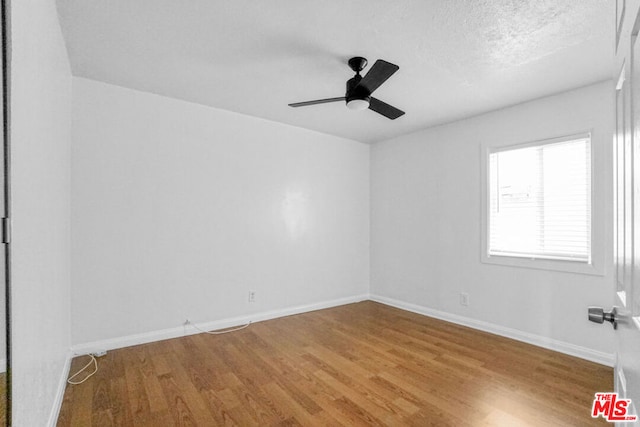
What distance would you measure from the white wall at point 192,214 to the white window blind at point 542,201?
6.55ft

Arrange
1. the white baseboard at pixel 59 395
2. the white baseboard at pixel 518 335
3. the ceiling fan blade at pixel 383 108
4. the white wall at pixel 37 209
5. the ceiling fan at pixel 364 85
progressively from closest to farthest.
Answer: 1. the white wall at pixel 37 209
2. the white baseboard at pixel 59 395
3. the ceiling fan at pixel 364 85
4. the ceiling fan blade at pixel 383 108
5. the white baseboard at pixel 518 335

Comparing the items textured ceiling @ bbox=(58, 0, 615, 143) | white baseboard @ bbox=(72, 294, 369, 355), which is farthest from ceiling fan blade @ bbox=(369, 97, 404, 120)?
white baseboard @ bbox=(72, 294, 369, 355)

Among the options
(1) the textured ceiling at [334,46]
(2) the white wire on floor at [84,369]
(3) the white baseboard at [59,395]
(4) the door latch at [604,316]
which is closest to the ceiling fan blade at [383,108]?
(1) the textured ceiling at [334,46]

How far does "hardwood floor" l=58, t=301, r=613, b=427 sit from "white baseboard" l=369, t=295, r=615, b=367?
0.36 ft

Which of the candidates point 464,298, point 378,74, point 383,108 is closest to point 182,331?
point 383,108

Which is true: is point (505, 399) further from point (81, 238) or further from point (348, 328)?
point (81, 238)

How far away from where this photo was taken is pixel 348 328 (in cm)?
346

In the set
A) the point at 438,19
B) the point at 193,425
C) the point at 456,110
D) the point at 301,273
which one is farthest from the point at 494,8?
the point at 301,273

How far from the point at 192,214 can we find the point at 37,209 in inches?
72.5

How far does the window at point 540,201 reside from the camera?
281 centimetres

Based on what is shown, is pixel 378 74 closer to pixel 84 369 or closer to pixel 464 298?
pixel 464 298

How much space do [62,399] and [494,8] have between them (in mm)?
3573

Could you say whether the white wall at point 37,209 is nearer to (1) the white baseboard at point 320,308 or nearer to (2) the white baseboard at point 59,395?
(2) the white baseboard at point 59,395

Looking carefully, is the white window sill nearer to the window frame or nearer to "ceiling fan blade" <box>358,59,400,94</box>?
the window frame
